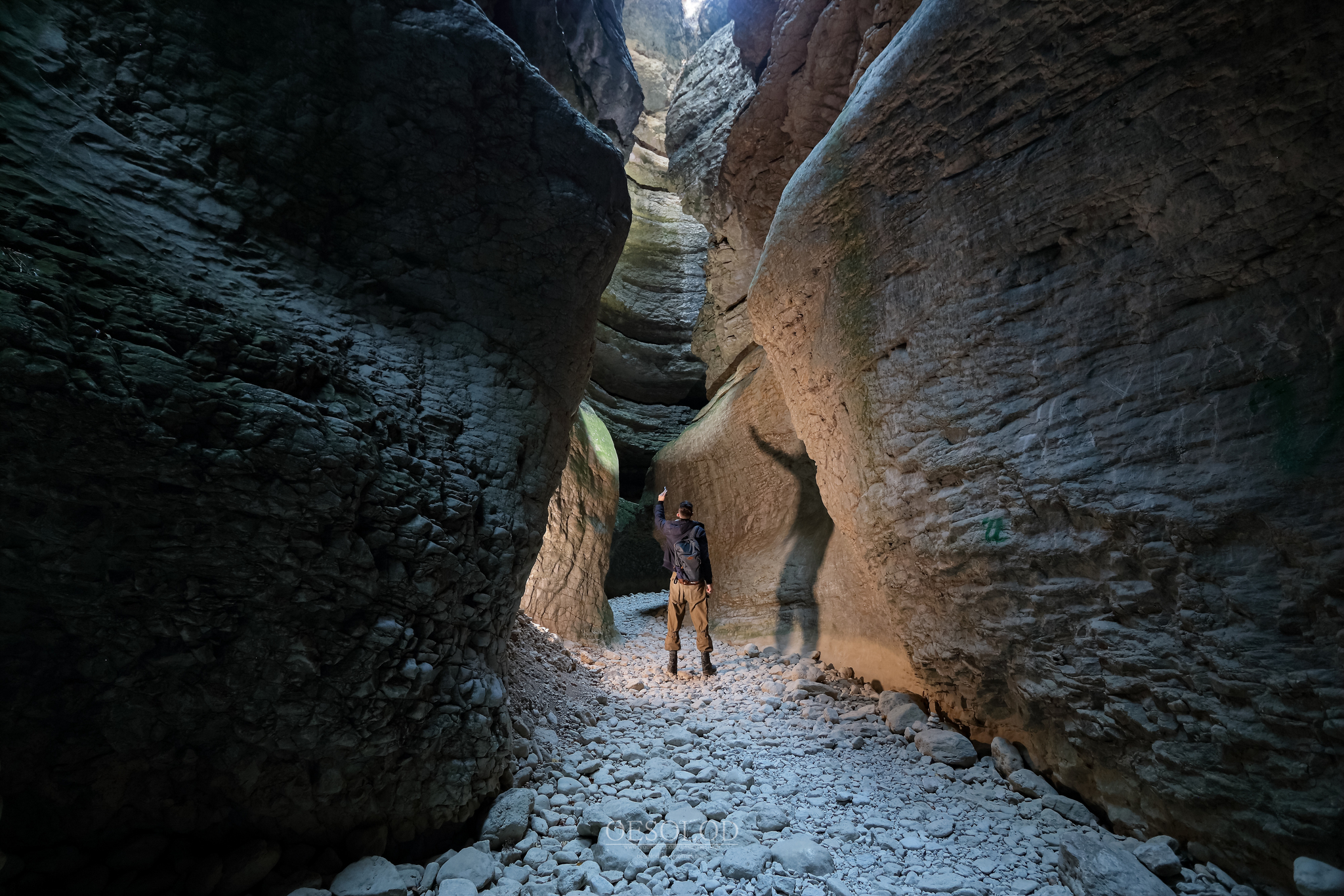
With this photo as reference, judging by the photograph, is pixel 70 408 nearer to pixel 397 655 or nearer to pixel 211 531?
pixel 211 531

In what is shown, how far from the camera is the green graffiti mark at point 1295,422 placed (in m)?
2.16

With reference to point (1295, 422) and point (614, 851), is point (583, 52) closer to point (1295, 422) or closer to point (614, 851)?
point (1295, 422)

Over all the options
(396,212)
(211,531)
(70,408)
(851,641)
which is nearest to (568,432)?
(396,212)

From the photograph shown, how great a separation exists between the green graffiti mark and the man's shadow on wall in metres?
4.28

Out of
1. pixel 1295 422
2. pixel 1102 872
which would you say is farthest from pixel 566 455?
pixel 1295 422

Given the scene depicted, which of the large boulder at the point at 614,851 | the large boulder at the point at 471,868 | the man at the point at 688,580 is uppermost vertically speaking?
the man at the point at 688,580

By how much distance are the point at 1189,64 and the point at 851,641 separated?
16.9 ft

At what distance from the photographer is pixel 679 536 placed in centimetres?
638

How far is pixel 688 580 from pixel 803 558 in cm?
208

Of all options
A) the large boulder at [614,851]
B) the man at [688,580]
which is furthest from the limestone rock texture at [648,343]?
the large boulder at [614,851]

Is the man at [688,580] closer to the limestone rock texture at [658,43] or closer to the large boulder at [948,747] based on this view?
the large boulder at [948,747]

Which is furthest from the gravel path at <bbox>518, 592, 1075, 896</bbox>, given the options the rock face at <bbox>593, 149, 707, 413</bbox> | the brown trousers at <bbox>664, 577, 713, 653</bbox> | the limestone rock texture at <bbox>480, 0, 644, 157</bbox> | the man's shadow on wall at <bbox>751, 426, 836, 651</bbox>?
the rock face at <bbox>593, 149, 707, 413</bbox>

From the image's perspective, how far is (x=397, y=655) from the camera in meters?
2.66

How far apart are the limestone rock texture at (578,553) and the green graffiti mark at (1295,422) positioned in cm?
548
